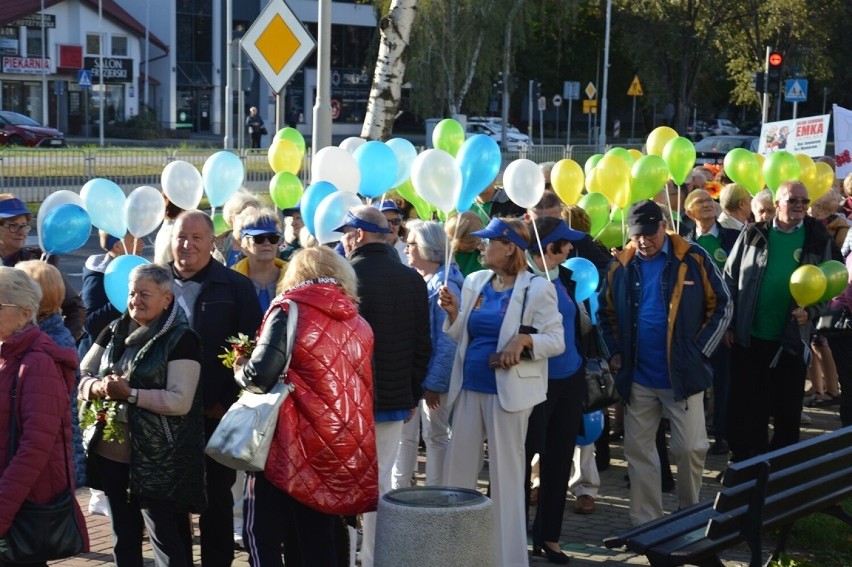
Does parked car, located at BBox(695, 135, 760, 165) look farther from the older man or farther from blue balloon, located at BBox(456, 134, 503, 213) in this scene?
the older man

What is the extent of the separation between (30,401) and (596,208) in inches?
227

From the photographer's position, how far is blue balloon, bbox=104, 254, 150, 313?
6.96 m

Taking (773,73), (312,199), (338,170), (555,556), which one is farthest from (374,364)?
(773,73)

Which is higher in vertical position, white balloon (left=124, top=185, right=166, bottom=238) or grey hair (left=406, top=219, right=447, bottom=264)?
white balloon (left=124, top=185, right=166, bottom=238)

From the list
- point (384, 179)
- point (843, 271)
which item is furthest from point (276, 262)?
point (843, 271)

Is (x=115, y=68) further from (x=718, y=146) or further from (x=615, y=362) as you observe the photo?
(x=615, y=362)

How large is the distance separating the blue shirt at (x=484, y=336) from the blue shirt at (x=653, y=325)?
113 centimetres

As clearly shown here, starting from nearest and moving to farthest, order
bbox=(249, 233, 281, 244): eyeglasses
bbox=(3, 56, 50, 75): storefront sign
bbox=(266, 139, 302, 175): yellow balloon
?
1. bbox=(249, 233, 281, 244): eyeglasses
2. bbox=(266, 139, 302, 175): yellow balloon
3. bbox=(3, 56, 50, 75): storefront sign

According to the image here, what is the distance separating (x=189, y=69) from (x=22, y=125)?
21.3 meters

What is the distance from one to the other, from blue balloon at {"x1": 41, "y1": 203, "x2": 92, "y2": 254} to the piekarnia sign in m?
53.4

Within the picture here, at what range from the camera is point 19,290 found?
17.2 feet

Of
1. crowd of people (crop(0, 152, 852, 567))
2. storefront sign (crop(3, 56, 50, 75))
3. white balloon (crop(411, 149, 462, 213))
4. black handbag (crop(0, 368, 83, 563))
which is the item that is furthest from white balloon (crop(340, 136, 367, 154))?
storefront sign (crop(3, 56, 50, 75))

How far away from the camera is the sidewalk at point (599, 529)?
7.04m

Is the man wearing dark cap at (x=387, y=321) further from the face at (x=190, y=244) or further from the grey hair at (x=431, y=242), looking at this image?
the grey hair at (x=431, y=242)
